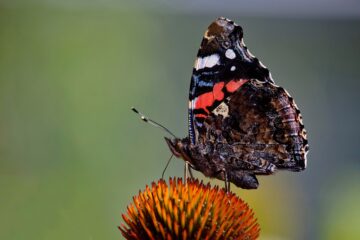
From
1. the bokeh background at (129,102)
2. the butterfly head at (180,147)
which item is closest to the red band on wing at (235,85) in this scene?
the butterfly head at (180,147)

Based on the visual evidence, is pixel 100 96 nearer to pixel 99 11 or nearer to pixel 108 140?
pixel 108 140

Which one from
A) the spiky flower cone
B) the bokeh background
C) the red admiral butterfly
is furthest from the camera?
the bokeh background

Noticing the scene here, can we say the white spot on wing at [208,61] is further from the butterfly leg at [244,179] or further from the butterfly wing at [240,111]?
the butterfly leg at [244,179]

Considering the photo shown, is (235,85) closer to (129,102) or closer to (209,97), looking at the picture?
(209,97)

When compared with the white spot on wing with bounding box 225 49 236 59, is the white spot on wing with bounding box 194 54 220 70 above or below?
below

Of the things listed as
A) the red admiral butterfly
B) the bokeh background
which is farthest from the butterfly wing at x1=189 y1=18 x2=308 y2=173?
the bokeh background

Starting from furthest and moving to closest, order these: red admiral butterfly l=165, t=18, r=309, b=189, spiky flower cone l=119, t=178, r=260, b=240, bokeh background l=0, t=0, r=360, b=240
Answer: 1. bokeh background l=0, t=0, r=360, b=240
2. red admiral butterfly l=165, t=18, r=309, b=189
3. spiky flower cone l=119, t=178, r=260, b=240

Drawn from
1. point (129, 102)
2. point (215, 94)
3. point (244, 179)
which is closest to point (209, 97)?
point (215, 94)

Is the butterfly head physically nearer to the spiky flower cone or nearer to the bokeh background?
the spiky flower cone
